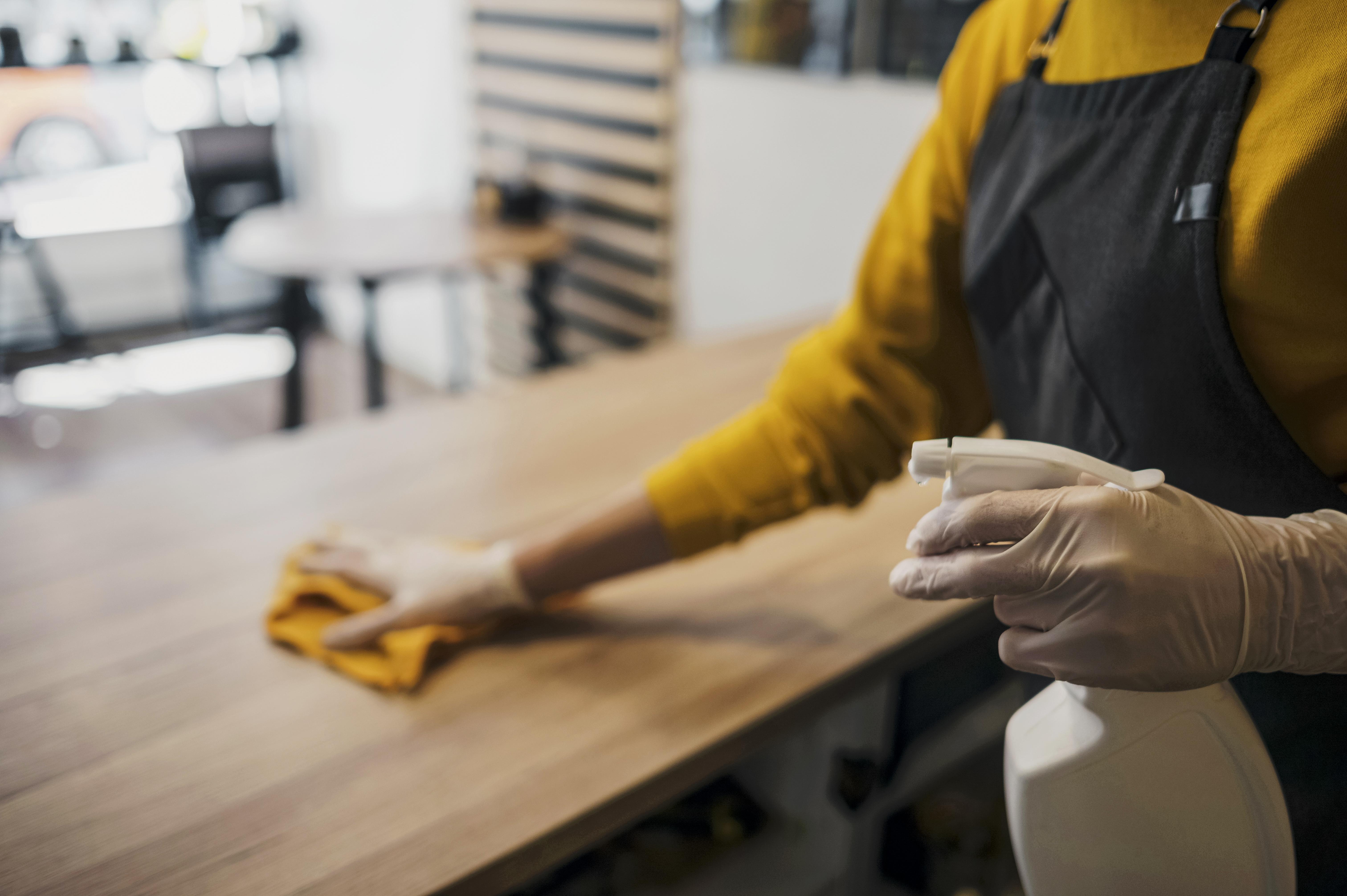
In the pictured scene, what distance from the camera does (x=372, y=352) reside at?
119 inches

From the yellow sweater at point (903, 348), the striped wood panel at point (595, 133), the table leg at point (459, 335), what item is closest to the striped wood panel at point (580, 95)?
the striped wood panel at point (595, 133)

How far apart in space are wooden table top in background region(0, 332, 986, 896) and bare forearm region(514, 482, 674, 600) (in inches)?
3.0

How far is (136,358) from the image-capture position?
180 inches

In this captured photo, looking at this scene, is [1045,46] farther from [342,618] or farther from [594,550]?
[342,618]

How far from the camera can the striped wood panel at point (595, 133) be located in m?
2.83

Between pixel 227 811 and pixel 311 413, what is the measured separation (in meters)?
3.72

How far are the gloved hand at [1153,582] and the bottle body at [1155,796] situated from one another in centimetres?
4

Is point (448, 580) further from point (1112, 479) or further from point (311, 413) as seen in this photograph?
point (311, 413)

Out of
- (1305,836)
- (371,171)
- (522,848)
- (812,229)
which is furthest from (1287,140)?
(371,171)

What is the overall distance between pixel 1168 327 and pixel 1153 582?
20cm

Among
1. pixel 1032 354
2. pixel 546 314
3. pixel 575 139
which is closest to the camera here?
pixel 1032 354

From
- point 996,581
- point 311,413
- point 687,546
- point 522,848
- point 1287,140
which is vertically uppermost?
point 1287,140

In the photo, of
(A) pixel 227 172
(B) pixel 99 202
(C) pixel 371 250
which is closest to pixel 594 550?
(C) pixel 371 250

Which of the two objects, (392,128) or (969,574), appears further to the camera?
(392,128)
